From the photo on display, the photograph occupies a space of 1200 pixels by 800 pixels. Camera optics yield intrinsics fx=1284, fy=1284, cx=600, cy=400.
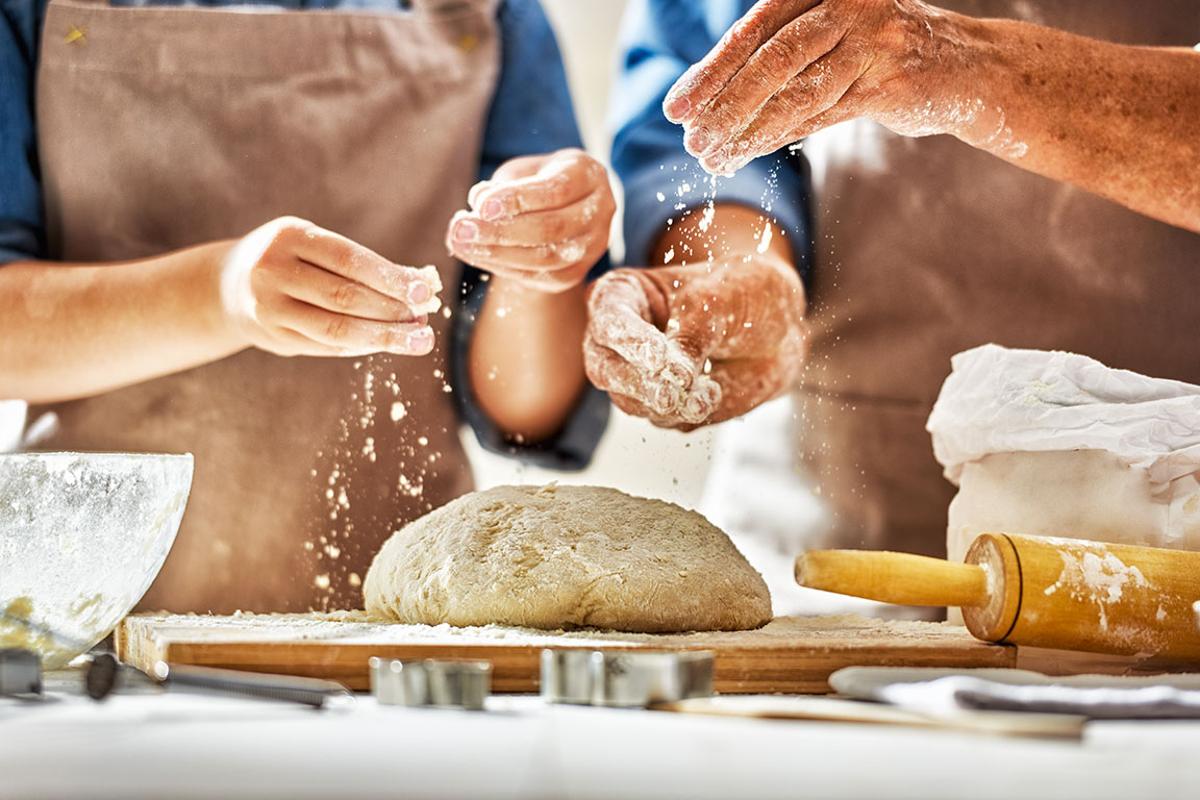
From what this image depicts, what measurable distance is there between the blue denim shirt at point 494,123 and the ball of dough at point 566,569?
436mm

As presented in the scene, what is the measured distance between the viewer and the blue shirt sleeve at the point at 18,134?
1.51 m

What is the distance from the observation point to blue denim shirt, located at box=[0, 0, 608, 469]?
4.99 ft

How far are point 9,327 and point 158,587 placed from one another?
1.15ft

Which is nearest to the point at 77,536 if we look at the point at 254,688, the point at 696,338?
the point at 254,688

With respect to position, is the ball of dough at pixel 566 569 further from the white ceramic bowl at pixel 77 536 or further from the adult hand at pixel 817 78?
the adult hand at pixel 817 78

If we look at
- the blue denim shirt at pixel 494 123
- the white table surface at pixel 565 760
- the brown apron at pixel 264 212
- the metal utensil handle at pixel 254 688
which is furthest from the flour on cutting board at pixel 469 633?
the blue denim shirt at pixel 494 123

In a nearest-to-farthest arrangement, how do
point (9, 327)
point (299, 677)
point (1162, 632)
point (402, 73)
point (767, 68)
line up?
point (299, 677) → point (1162, 632) → point (767, 68) → point (9, 327) → point (402, 73)

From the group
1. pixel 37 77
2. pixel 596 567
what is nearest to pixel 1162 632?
pixel 596 567

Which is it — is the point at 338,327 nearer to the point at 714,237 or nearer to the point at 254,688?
the point at 714,237

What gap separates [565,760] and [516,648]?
1.01 feet

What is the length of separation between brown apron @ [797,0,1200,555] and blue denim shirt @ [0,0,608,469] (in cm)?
30

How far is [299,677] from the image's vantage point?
36.1 inches

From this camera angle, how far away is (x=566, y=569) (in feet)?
3.44

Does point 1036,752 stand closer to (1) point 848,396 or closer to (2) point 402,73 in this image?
(1) point 848,396
